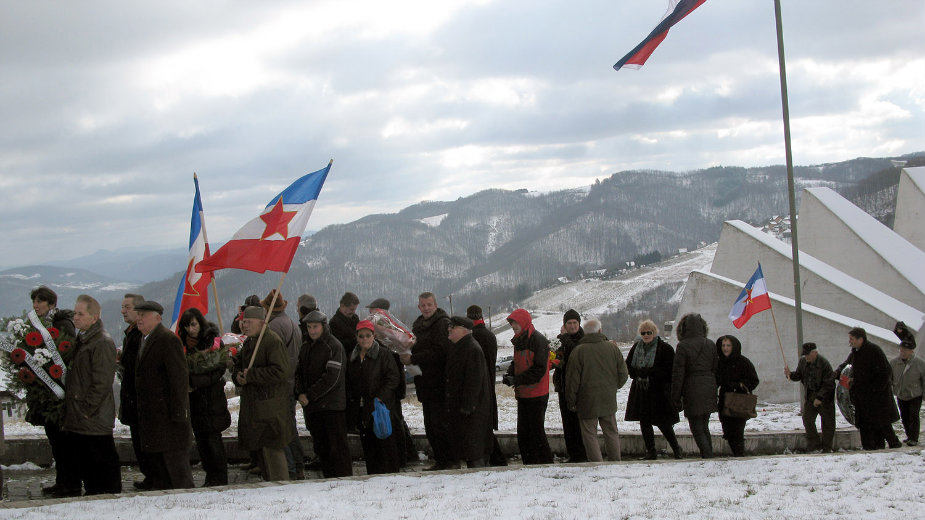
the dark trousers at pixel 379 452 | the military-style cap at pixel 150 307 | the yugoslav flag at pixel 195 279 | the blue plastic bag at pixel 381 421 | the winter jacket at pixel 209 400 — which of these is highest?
the yugoslav flag at pixel 195 279

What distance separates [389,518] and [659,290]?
473 feet

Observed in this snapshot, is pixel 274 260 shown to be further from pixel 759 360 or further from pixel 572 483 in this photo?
pixel 759 360

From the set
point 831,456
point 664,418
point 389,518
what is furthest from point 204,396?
point 831,456

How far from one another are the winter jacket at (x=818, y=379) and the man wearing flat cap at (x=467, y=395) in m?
4.64

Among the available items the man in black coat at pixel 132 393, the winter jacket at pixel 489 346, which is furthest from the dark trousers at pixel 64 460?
the winter jacket at pixel 489 346

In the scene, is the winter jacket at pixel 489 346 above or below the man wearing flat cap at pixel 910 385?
above

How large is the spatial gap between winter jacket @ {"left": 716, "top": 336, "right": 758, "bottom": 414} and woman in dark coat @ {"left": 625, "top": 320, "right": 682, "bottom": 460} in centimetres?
61

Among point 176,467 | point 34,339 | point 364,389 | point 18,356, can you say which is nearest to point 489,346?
point 364,389

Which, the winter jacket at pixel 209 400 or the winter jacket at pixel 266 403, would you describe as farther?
the winter jacket at pixel 209 400

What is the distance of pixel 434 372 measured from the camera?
8.42 m

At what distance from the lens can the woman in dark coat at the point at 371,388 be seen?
7.98 m

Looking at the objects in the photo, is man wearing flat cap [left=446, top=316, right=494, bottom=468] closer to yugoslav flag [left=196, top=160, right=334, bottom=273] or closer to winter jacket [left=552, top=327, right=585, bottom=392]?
winter jacket [left=552, top=327, right=585, bottom=392]

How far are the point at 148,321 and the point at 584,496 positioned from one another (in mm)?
4125

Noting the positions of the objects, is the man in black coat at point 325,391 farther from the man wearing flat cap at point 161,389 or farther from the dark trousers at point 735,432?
the dark trousers at point 735,432
